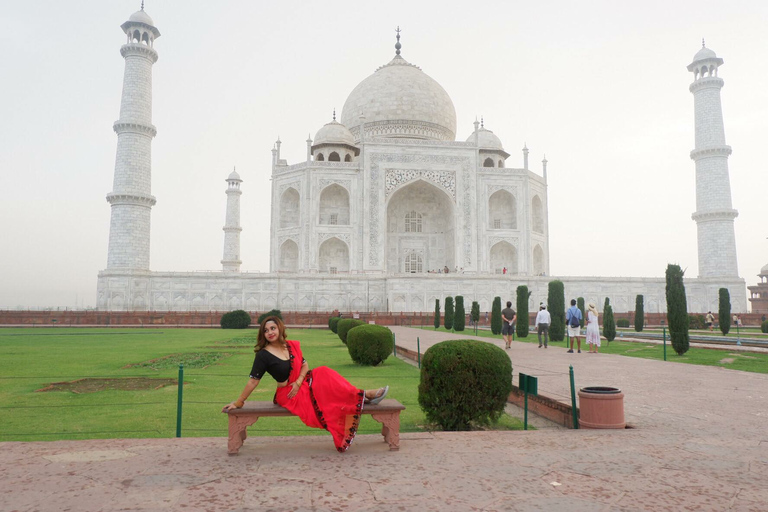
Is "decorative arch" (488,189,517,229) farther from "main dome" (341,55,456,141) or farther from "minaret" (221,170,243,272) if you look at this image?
"minaret" (221,170,243,272)

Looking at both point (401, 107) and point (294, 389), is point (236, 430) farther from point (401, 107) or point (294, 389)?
→ point (401, 107)

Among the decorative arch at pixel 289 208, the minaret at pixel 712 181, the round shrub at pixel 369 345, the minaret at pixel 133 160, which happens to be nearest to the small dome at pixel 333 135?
the decorative arch at pixel 289 208

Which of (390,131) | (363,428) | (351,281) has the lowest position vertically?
(363,428)

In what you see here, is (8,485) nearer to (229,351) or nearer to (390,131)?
(229,351)

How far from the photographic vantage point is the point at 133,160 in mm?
26469

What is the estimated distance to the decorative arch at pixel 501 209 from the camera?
34.0m

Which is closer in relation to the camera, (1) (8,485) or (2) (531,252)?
(1) (8,485)

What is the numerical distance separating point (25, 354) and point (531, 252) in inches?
1070

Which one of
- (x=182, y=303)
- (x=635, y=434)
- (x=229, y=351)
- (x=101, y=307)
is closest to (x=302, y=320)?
(x=182, y=303)

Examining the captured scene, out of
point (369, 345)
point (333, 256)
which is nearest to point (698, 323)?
point (369, 345)

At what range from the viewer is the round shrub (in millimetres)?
9219

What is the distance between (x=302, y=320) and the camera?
80.0 ft

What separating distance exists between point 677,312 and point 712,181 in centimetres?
2244

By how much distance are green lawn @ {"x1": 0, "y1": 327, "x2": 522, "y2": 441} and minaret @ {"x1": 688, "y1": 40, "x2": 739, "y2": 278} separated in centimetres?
2647
